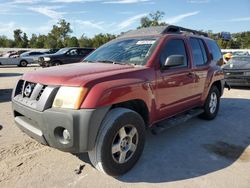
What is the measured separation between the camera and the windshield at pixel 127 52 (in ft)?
14.1

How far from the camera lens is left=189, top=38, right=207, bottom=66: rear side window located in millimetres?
5430

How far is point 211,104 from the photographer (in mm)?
6273

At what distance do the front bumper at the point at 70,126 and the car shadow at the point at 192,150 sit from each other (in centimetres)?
78

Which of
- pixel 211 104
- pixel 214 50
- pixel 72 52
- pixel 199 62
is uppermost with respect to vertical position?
pixel 214 50

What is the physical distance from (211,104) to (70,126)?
4019 mm

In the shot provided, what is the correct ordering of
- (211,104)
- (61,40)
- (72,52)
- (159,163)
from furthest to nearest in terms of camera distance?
(61,40), (72,52), (211,104), (159,163)

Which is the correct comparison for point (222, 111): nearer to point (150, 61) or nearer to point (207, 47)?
point (207, 47)

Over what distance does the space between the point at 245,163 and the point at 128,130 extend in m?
1.80

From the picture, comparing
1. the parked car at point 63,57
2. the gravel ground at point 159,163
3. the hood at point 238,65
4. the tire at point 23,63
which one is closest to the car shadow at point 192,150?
the gravel ground at point 159,163

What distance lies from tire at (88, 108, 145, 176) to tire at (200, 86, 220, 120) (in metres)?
2.65

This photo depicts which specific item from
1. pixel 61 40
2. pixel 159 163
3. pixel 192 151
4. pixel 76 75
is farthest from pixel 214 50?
pixel 61 40

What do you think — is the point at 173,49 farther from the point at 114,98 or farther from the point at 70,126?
the point at 70,126

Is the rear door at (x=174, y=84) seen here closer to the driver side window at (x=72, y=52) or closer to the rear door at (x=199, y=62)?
the rear door at (x=199, y=62)

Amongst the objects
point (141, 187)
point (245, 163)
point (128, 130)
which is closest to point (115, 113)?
point (128, 130)
